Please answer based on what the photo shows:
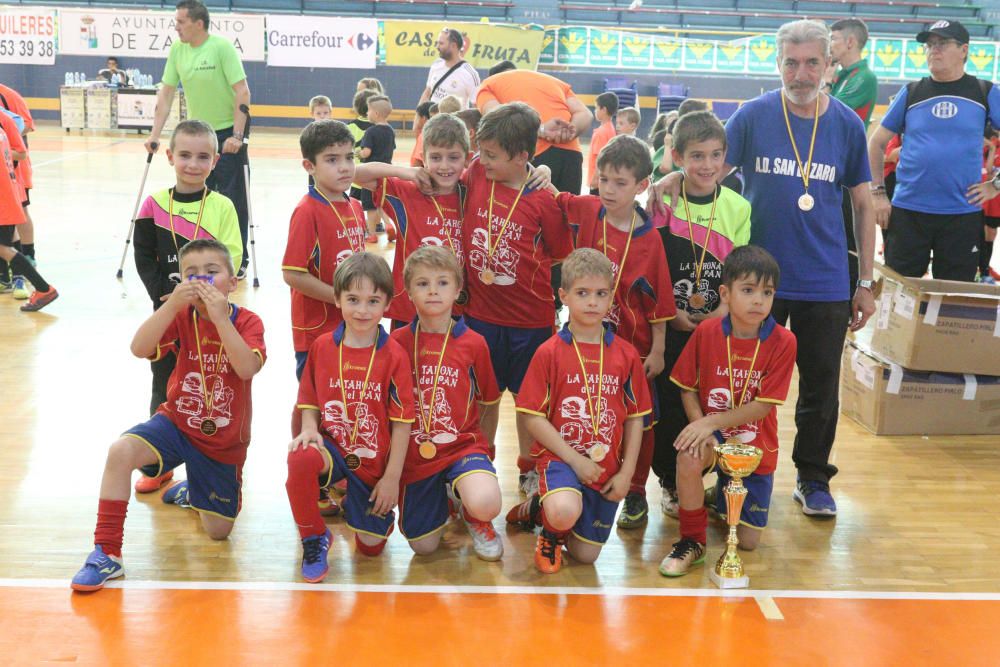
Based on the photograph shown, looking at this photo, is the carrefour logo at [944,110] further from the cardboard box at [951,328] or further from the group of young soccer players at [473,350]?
the group of young soccer players at [473,350]

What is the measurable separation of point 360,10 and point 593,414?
21.1 metres

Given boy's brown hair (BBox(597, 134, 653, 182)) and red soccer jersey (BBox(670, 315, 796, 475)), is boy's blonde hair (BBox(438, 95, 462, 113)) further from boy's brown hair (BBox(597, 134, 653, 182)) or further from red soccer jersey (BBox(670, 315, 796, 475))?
red soccer jersey (BBox(670, 315, 796, 475))

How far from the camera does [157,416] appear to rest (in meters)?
3.40

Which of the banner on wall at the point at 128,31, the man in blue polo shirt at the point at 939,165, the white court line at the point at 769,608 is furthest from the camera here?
the banner on wall at the point at 128,31

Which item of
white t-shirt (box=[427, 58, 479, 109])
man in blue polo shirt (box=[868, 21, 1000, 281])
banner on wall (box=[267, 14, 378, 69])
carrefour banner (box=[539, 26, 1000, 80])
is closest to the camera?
man in blue polo shirt (box=[868, 21, 1000, 281])

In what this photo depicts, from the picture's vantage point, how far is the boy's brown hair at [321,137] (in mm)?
3607

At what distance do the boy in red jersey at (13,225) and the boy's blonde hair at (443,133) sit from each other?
4.24m

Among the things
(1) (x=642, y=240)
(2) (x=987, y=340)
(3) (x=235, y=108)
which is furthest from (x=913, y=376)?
(3) (x=235, y=108)

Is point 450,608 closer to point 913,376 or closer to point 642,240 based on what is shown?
point 642,240

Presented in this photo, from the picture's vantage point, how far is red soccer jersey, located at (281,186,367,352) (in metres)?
3.60

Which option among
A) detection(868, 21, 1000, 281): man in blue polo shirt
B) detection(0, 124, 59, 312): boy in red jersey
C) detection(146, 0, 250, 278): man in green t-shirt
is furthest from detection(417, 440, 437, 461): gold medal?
detection(0, 124, 59, 312): boy in red jersey

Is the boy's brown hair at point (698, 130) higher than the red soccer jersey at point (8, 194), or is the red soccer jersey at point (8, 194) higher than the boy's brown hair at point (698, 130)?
the boy's brown hair at point (698, 130)

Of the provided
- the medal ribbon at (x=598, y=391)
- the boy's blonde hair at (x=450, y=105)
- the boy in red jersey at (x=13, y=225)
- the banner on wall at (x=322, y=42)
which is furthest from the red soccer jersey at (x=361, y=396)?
the banner on wall at (x=322, y=42)

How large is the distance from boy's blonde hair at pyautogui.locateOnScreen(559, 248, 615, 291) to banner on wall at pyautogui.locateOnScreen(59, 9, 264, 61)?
19.2 m
